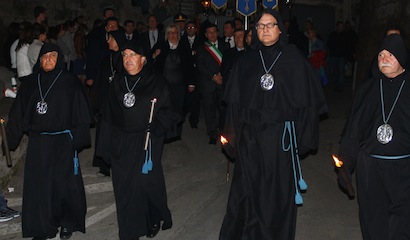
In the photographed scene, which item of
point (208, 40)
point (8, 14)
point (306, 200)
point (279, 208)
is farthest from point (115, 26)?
point (8, 14)

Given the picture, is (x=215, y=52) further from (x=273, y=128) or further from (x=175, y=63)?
(x=273, y=128)

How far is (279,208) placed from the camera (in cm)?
532

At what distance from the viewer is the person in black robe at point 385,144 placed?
15.8 feet

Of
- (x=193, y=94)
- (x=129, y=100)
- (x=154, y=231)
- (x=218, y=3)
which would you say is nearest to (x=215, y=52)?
(x=193, y=94)

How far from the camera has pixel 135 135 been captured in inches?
230

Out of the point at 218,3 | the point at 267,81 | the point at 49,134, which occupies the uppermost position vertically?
the point at 218,3

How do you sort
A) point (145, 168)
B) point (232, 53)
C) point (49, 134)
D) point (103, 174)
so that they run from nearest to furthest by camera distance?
point (145, 168)
point (49, 134)
point (103, 174)
point (232, 53)

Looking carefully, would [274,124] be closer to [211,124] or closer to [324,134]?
[211,124]

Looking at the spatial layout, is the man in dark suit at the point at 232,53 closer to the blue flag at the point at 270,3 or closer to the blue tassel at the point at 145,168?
the blue tassel at the point at 145,168

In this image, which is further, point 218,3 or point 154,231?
point 218,3

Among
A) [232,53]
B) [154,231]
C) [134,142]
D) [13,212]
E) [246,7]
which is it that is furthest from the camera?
[246,7]

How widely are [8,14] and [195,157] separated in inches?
404

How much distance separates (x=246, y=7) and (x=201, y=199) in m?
6.64

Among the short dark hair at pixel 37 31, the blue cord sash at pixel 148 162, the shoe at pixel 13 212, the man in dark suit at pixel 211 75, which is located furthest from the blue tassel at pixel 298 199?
the short dark hair at pixel 37 31
